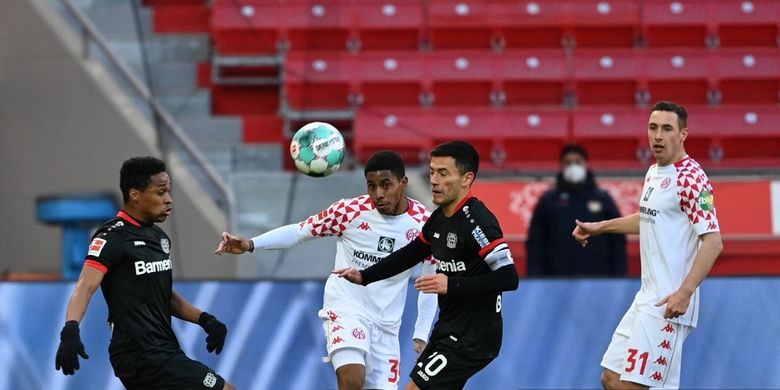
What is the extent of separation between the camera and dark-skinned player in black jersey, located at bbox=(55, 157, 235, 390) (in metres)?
6.23

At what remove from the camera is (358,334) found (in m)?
7.12

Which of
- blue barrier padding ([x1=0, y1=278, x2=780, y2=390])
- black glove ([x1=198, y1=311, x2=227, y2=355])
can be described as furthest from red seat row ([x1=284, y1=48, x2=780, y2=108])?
black glove ([x1=198, y1=311, x2=227, y2=355])

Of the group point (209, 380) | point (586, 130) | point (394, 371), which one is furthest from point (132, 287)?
point (586, 130)

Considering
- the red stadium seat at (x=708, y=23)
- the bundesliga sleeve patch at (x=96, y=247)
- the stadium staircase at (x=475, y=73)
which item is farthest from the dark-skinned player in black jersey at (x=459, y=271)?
the red stadium seat at (x=708, y=23)

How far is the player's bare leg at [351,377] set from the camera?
6.99 meters

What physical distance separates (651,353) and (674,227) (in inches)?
25.5

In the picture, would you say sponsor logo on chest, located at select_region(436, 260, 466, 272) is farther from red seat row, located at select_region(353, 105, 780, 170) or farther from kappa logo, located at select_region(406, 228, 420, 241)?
red seat row, located at select_region(353, 105, 780, 170)

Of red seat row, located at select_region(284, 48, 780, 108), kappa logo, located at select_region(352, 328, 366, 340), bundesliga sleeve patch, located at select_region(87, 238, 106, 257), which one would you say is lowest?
kappa logo, located at select_region(352, 328, 366, 340)

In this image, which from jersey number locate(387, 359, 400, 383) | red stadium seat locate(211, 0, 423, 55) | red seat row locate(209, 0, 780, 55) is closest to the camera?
jersey number locate(387, 359, 400, 383)

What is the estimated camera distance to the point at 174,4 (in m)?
13.9

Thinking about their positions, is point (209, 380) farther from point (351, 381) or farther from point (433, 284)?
point (433, 284)

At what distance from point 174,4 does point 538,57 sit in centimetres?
404

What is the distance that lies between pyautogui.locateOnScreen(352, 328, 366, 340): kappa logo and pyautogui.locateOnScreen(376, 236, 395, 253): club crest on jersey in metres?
0.47

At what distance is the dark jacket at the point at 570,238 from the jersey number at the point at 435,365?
3.51m
